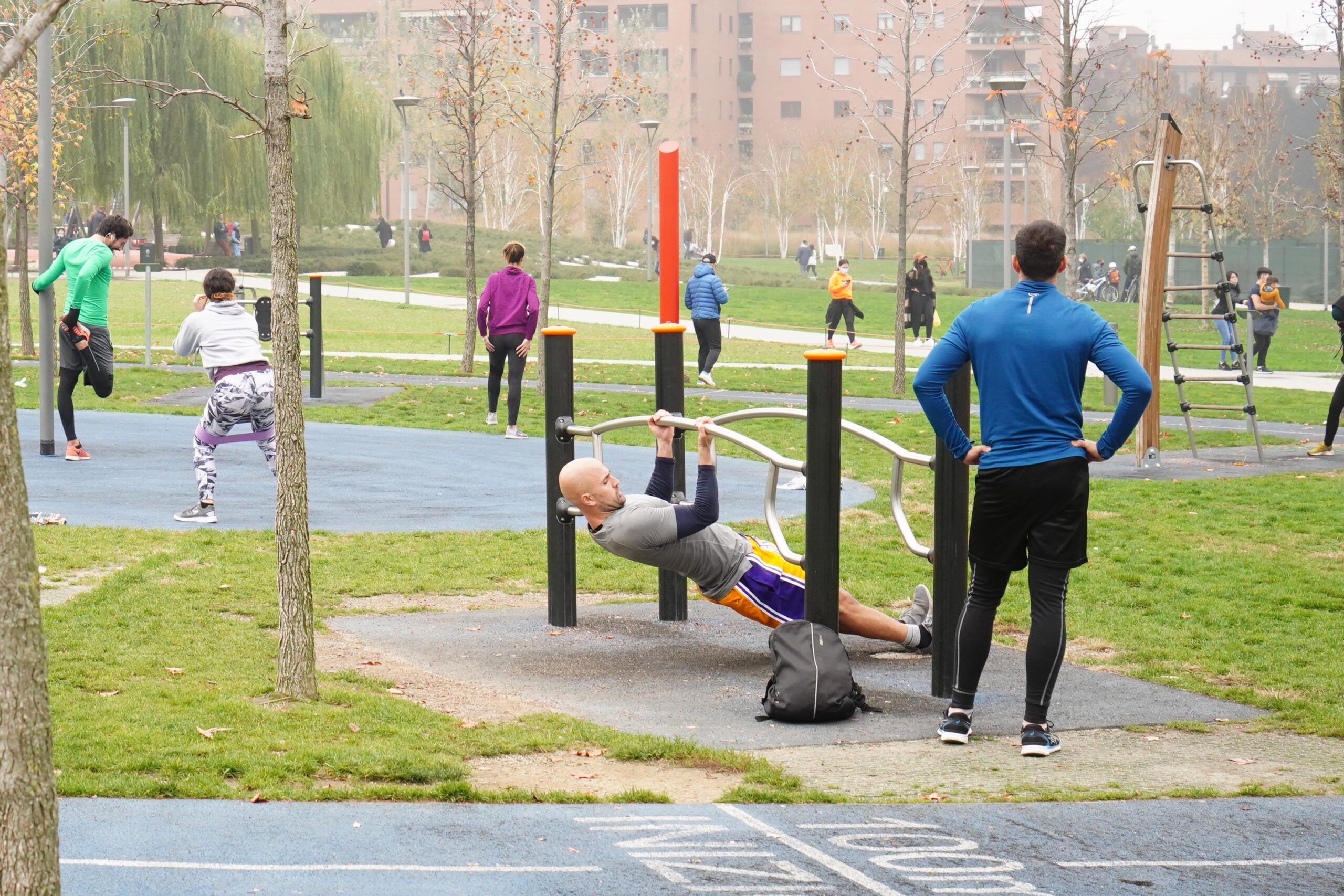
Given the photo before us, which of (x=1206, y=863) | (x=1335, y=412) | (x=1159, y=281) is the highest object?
(x=1159, y=281)

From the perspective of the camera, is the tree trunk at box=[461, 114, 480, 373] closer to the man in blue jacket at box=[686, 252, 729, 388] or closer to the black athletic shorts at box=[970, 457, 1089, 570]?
the man in blue jacket at box=[686, 252, 729, 388]

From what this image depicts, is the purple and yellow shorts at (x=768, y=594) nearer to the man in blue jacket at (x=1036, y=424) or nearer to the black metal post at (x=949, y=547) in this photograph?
the black metal post at (x=949, y=547)

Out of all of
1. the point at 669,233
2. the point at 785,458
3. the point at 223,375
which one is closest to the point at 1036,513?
the point at 785,458

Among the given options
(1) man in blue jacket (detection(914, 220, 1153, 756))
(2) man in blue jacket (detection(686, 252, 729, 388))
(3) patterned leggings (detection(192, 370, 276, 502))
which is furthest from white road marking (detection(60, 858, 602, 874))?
(2) man in blue jacket (detection(686, 252, 729, 388))

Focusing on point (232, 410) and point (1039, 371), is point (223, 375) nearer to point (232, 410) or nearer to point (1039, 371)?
point (232, 410)

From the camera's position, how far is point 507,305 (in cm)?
1628

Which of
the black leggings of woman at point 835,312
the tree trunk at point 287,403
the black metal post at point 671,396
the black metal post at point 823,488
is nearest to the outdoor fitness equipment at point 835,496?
the black metal post at point 823,488

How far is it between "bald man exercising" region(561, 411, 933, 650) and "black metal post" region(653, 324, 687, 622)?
0.77 metres

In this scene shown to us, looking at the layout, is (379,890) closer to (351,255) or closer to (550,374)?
(550,374)

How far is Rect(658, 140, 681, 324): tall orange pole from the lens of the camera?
316 inches

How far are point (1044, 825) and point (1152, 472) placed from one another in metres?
10.5

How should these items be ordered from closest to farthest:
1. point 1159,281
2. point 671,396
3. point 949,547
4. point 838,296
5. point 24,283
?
point 949,547 < point 671,396 < point 1159,281 < point 24,283 < point 838,296

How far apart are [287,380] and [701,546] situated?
2015 mm

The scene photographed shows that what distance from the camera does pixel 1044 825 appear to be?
4945 mm
